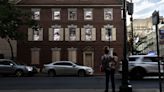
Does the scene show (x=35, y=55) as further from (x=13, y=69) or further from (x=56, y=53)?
(x=13, y=69)

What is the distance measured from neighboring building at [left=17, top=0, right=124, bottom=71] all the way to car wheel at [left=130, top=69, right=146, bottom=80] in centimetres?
3482

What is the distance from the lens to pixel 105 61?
17.0 meters

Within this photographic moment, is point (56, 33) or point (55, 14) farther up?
point (55, 14)

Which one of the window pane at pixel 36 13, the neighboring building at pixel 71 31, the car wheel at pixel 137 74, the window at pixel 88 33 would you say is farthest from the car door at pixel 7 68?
the window at pixel 88 33

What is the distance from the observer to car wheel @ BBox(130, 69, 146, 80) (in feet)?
97.8

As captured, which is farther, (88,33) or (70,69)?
(88,33)

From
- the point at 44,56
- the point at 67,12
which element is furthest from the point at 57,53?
the point at 67,12

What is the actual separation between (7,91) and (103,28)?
47266mm

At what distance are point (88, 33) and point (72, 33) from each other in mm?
2289

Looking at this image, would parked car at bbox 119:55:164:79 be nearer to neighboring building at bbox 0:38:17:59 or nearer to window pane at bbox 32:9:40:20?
neighboring building at bbox 0:38:17:59

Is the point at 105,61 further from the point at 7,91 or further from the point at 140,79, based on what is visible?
the point at 140,79

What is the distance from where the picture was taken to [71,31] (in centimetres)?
6569

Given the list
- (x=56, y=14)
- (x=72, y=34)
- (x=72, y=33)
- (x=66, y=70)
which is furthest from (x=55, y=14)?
(x=66, y=70)

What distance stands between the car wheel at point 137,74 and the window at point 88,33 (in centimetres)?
3541
